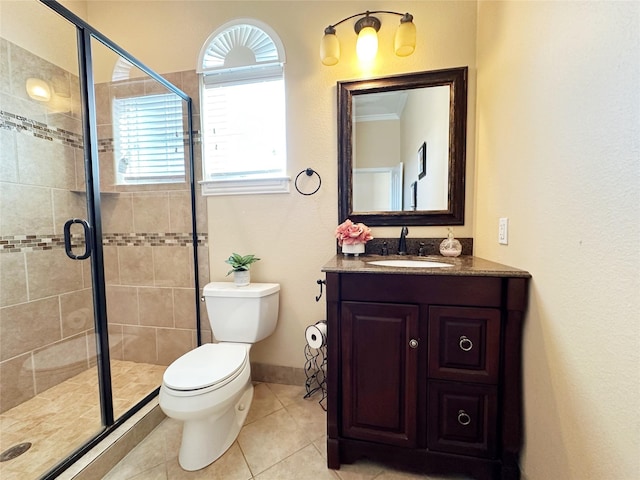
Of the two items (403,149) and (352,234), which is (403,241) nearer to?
(352,234)

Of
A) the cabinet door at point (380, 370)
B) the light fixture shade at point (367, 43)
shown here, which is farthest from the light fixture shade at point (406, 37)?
the cabinet door at point (380, 370)

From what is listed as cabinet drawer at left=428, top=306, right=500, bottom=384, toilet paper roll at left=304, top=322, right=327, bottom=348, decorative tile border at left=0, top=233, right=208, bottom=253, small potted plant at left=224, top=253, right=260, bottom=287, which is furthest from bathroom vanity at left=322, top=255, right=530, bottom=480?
decorative tile border at left=0, top=233, right=208, bottom=253

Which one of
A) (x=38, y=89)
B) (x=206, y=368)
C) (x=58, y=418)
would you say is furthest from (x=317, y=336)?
(x=38, y=89)

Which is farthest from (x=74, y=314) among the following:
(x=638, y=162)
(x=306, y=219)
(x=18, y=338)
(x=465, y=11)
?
(x=465, y=11)

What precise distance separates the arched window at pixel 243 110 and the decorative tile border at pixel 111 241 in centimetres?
37

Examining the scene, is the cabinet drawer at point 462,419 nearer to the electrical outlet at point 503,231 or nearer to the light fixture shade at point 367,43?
the electrical outlet at point 503,231

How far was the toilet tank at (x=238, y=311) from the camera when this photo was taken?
157cm

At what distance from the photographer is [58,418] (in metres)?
1.40

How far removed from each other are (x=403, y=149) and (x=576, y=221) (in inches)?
39.0

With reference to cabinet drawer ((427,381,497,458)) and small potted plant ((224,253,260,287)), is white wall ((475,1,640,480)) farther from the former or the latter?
small potted plant ((224,253,260,287))

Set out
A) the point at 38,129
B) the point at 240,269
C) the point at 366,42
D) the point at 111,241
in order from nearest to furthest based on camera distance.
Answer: the point at 366,42 < the point at 38,129 < the point at 240,269 < the point at 111,241

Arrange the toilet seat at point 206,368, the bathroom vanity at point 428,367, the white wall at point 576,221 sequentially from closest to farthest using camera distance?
the white wall at point 576,221 < the bathroom vanity at point 428,367 < the toilet seat at point 206,368

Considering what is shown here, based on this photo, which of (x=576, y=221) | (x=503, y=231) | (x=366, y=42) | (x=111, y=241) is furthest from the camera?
(x=111, y=241)

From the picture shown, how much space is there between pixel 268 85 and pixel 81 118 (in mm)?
1022
